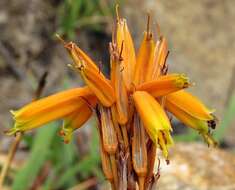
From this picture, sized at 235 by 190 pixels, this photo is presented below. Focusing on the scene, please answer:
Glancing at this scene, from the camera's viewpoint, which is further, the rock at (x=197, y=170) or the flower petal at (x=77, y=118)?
the rock at (x=197, y=170)

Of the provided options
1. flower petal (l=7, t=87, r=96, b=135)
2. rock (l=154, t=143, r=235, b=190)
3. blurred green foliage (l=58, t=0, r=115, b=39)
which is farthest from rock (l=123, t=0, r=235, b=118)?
flower petal (l=7, t=87, r=96, b=135)

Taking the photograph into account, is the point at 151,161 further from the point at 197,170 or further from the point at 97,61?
the point at 97,61

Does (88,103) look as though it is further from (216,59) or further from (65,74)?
(216,59)

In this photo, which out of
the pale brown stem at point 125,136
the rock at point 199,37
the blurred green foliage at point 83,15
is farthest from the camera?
the rock at point 199,37

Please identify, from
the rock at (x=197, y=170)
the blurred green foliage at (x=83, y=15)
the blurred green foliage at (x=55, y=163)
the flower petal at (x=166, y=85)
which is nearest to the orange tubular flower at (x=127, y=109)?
the flower petal at (x=166, y=85)

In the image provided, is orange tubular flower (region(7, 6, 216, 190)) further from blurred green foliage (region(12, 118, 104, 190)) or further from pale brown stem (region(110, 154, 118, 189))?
blurred green foliage (region(12, 118, 104, 190))

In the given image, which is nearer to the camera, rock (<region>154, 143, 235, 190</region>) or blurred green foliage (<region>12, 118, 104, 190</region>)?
rock (<region>154, 143, 235, 190</region>)

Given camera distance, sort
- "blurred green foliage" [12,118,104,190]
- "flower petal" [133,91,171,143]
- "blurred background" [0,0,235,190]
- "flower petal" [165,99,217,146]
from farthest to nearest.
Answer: "blurred background" [0,0,235,190] → "blurred green foliage" [12,118,104,190] → "flower petal" [165,99,217,146] → "flower petal" [133,91,171,143]

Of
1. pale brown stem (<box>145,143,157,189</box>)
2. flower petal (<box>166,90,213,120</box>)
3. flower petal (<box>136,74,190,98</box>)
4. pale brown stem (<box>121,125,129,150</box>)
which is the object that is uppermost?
flower petal (<box>136,74,190,98</box>)

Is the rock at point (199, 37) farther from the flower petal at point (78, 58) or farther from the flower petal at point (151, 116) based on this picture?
the flower petal at point (151, 116)
